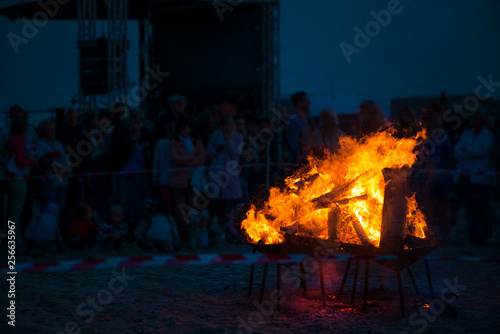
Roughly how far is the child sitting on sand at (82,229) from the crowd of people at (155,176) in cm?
2

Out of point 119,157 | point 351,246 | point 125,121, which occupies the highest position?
point 125,121

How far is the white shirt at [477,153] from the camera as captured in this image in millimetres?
9039

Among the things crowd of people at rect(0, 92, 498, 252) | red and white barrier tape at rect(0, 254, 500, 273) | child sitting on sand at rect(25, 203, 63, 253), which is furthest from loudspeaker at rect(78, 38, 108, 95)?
red and white barrier tape at rect(0, 254, 500, 273)

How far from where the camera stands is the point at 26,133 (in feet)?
28.9

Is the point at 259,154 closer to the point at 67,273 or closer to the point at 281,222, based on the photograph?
the point at 67,273

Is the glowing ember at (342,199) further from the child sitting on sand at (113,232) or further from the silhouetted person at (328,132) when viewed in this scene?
the child sitting on sand at (113,232)

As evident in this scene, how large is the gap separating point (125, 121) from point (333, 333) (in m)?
6.69

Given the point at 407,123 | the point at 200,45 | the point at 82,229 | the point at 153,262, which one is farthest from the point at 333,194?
the point at 200,45

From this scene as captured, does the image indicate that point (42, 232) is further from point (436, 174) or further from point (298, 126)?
point (436, 174)

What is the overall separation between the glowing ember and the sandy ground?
2.26ft

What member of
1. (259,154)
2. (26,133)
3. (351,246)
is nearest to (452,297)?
(351,246)

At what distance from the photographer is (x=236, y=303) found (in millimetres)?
5230

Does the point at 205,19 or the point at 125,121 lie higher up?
the point at 205,19

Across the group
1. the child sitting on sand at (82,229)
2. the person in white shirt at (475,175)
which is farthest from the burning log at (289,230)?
the person in white shirt at (475,175)
